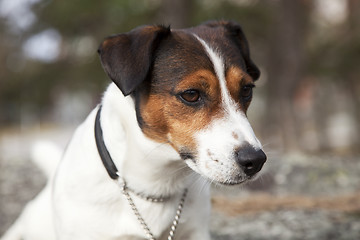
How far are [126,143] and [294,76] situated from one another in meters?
8.69

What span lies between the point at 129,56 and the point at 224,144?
723 mm

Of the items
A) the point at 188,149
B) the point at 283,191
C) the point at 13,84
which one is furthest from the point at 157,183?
the point at 13,84

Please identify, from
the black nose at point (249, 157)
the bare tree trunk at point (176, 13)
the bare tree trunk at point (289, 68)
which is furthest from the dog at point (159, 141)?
the bare tree trunk at point (289, 68)

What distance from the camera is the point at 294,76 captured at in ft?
35.6

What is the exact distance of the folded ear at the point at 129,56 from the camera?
99.2 inches

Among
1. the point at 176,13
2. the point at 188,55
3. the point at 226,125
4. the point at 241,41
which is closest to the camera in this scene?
the point at 226,125

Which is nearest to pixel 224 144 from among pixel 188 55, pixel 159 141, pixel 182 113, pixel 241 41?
pixel 182 113

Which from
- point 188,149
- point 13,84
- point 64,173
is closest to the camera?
point 188,149

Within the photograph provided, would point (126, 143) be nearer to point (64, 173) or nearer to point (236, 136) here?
point (64, 173)

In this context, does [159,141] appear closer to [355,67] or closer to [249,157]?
[249,157]

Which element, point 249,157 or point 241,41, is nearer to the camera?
point 249,157

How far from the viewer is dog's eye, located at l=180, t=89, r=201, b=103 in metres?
2.55

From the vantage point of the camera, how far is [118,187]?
9.18 feet

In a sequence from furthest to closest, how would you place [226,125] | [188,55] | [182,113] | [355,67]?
[355,67], [188,55], [182,113], [226,125]
